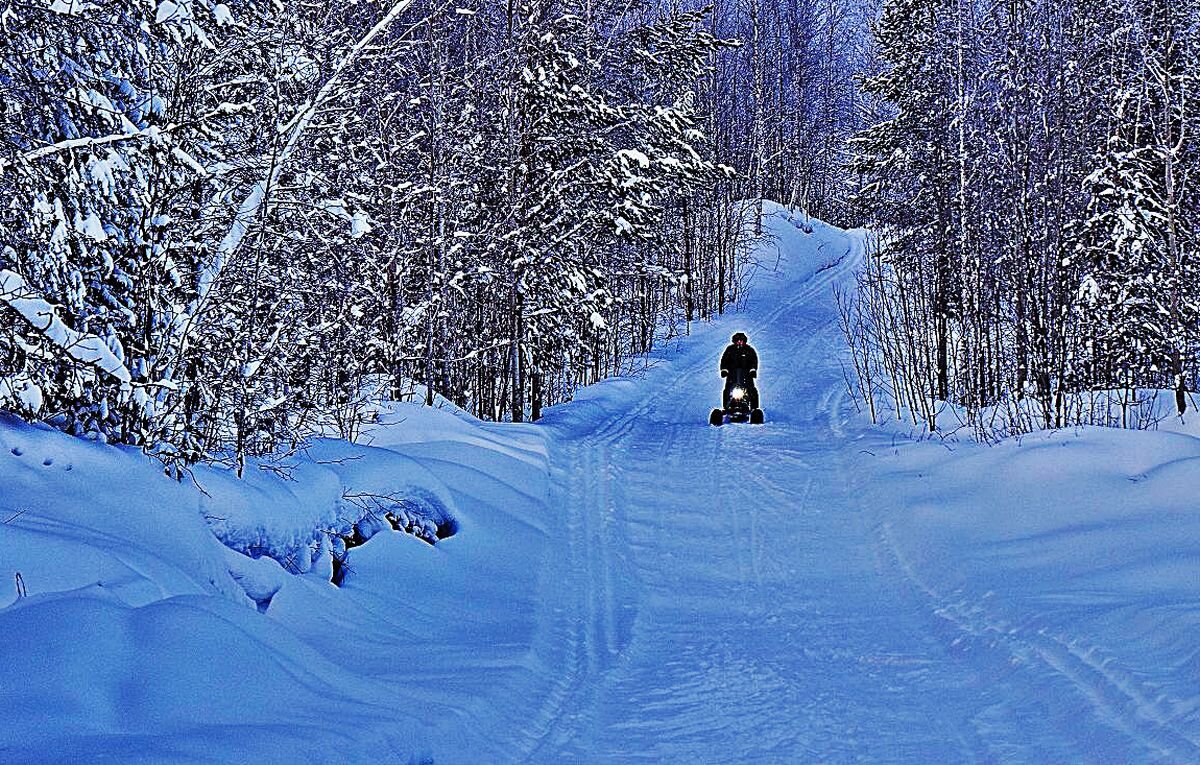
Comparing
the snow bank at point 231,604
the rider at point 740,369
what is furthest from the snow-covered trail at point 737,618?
the rider at point 740,369

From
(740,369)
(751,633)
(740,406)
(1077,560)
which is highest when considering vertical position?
(740,369)

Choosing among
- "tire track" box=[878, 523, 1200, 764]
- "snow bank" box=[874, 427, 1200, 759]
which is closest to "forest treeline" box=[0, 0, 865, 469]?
"tire track" box=[878, 523, 1200, 764]

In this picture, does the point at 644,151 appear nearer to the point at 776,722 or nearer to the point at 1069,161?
the point at 1069,161

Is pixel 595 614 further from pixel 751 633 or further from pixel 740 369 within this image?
pixel 740 369

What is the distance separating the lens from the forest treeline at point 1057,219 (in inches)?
546

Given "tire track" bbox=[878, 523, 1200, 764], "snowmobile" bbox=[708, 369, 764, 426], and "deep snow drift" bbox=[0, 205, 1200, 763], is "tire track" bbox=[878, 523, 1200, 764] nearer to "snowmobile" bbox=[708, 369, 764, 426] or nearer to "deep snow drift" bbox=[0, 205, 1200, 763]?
"deep snow drift" bbox=[0, 205, 1200, 763]

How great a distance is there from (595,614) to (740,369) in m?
11.1

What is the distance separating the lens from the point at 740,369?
56.0 feet

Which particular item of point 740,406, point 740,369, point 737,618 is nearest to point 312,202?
point 737,618

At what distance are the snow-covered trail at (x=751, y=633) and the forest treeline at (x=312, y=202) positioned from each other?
9.22 ft

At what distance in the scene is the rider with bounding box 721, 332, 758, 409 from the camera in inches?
664

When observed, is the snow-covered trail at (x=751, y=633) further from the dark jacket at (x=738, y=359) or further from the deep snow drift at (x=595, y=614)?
the dark jacket at (x=738, y=359)

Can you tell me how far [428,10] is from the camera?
16.6 metres

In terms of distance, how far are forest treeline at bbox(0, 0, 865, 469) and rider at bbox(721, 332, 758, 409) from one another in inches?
98.5
